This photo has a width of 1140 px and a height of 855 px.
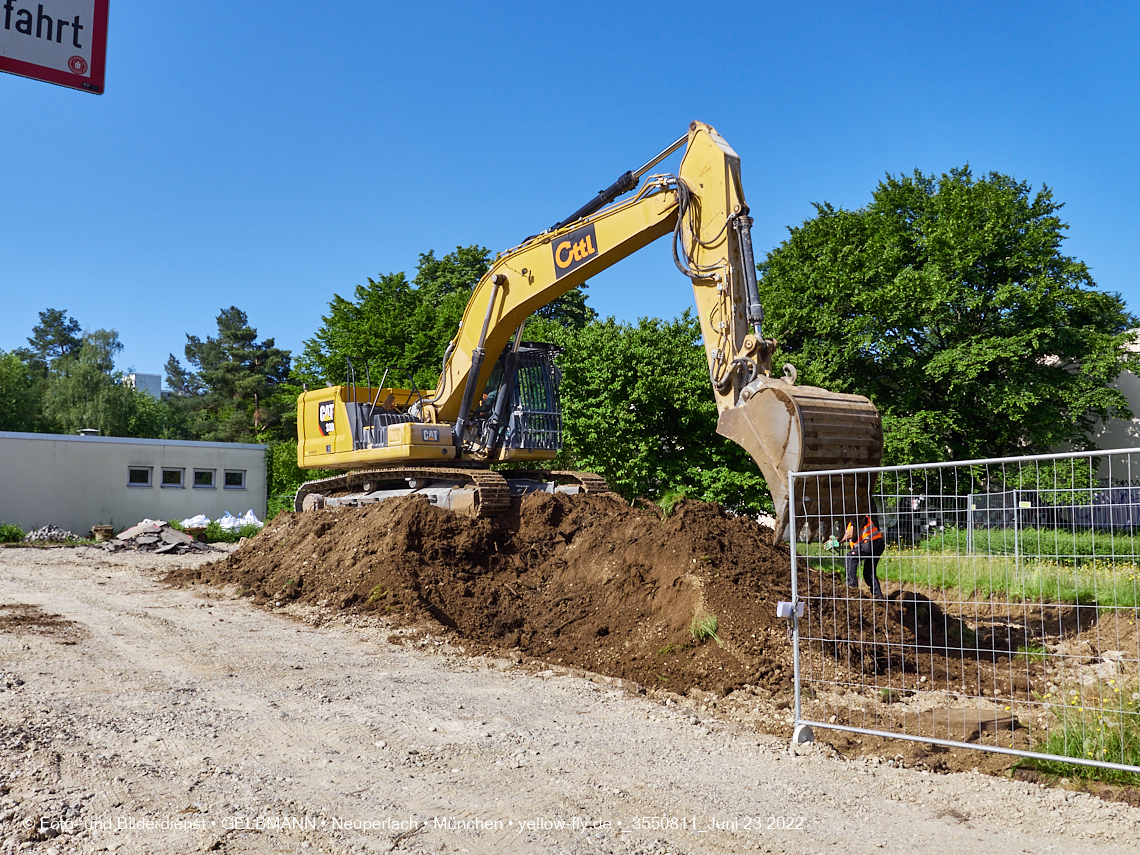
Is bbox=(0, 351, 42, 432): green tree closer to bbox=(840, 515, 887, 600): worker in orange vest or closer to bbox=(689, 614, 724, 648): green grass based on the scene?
bbox=(689, 614, 724, 648): green grass

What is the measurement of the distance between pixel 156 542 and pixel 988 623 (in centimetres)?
1806

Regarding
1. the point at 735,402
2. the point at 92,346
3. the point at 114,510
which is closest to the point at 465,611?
the point at 735,402

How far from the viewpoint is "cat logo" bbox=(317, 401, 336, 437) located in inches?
543

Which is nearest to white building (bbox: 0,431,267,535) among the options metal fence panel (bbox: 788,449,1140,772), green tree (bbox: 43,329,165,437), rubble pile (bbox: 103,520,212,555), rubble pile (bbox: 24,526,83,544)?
rubble pile (bbox: 24,526,83,544)

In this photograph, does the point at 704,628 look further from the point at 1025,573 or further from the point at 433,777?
the point at 433,777

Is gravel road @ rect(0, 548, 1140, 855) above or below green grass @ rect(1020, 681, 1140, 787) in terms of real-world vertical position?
below

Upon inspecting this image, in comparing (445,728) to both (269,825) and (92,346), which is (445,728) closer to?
(269,825)

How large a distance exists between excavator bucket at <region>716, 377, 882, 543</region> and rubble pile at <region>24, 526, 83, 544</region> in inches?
807

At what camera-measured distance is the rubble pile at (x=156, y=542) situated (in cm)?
1906

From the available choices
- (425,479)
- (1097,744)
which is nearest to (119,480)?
(425,479)

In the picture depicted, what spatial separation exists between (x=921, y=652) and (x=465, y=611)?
4703 millimetres

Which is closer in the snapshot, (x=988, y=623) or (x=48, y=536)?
(x=988, y=623)

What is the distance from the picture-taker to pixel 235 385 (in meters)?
54.6

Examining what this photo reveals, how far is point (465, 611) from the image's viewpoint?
920 centimetres
